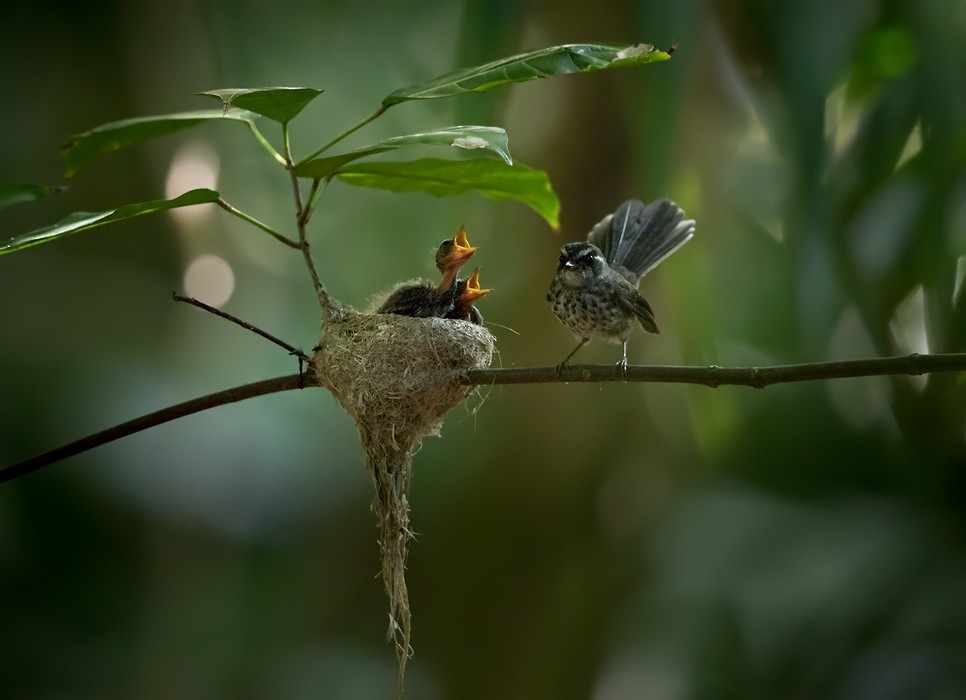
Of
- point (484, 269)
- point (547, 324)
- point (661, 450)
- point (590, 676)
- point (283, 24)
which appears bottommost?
point (590, 676)

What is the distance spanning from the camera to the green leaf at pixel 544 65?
1.34 meters

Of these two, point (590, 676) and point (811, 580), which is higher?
point (811, 580)

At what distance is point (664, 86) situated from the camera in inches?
113

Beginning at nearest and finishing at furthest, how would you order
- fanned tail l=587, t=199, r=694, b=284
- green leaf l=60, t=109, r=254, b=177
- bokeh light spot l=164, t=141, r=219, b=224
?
green leaf l=60, t=109, r=254, b=177 → fanned tail l=587, t=199, r=694, b=284 → bokeh light spot l=164, t=141, r=219, b=224

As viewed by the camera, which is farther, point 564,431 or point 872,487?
point 872,487

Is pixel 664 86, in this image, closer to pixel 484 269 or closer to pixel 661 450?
pixel 484 269

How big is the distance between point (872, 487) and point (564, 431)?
4.65 feet

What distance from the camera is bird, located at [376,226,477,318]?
8.18 feet

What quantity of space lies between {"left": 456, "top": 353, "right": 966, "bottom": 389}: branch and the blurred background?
1534 mm

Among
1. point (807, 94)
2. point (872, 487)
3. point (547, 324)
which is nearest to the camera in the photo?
point (807, 94)

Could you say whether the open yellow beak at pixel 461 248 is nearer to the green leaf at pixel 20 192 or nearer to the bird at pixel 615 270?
the bird at pixel 615 270

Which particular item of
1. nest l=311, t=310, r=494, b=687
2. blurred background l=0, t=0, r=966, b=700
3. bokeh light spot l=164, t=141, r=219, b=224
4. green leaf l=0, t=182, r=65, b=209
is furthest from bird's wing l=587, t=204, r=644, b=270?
bokeh light spot l=164, t=141, r=219, b=224

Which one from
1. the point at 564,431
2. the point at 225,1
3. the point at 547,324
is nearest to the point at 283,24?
the point at 225,1

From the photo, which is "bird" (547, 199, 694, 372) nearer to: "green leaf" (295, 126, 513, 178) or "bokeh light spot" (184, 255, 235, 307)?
"green leaf" (295, 126, 513, 178)
